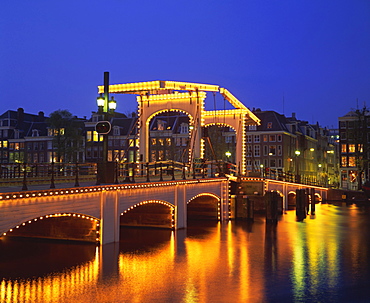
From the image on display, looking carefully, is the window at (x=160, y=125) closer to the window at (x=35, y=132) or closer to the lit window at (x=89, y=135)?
the lit window at (x=89, y=135)

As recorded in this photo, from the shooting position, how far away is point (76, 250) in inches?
711

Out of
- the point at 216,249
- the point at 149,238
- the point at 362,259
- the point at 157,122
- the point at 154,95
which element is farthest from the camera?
the point at 157,122

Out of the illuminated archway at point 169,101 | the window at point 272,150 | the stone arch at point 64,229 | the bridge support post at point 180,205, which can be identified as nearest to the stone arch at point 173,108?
the illuminated archway at point 169,101

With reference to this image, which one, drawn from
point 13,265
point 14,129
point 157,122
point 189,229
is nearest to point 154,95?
point 189,229

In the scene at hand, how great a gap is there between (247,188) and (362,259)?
1597 centimetres

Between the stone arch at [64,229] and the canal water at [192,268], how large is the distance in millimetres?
487

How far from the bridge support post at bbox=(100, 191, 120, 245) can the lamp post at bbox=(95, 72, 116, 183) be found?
2.06 ft

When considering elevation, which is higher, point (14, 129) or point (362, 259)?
point (14, 129)

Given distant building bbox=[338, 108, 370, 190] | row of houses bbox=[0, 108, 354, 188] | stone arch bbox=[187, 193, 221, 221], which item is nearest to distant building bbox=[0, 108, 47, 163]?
row of houses bbox=[0, 108, 354, 188]

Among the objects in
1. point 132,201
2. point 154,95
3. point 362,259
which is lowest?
point 362,259

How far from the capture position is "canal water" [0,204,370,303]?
12.1 meters

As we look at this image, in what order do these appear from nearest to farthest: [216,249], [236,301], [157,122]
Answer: [236,301], [216,249], [157,122]

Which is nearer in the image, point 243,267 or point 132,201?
point 243,267

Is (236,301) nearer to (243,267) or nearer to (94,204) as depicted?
(243,267)
